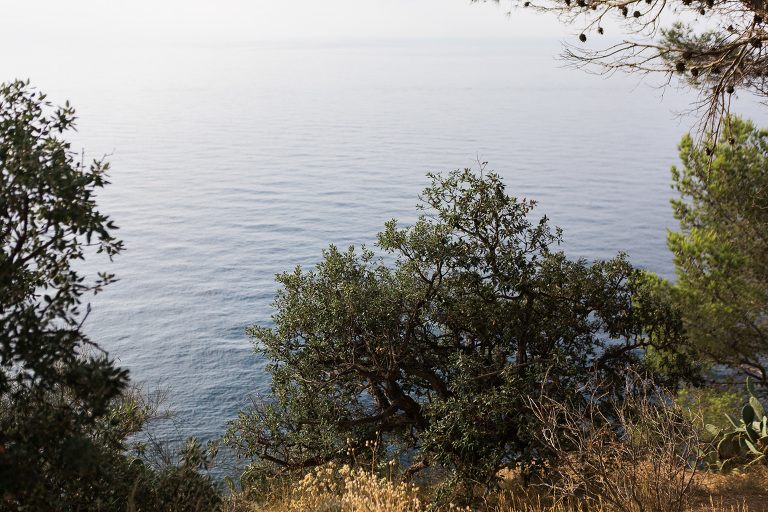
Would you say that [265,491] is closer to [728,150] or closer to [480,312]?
[480,312]

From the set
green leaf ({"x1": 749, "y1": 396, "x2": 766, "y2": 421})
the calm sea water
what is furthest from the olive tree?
green leaf ({"x1": 749, "y1": 396, "x2": 766, "y2": 421})

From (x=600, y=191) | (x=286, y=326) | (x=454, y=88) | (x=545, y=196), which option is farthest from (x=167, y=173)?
(x=454, y=88)

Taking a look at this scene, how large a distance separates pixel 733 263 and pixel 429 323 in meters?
8.01

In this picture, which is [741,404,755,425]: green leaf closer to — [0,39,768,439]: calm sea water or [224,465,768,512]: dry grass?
[224,465,768,512]: dry grass

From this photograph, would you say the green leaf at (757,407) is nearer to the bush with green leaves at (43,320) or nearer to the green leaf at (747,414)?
the green leaf at (747,414)

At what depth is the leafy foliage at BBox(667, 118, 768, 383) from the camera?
14367 millimetres

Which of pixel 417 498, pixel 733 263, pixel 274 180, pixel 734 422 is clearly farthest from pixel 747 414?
pixel 274 180

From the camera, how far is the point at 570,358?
1046 centimetres

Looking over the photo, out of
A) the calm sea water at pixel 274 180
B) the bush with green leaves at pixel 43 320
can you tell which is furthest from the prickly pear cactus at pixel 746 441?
the bush with green leaves at pixel 43 320

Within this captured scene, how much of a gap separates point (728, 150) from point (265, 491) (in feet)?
40.0

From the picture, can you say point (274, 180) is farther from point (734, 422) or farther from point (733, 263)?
point (734, 422)

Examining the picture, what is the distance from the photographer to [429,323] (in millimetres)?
10898

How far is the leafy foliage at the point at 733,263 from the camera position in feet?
47.1

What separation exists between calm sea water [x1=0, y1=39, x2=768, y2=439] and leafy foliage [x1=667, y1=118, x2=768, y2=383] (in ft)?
13.1
